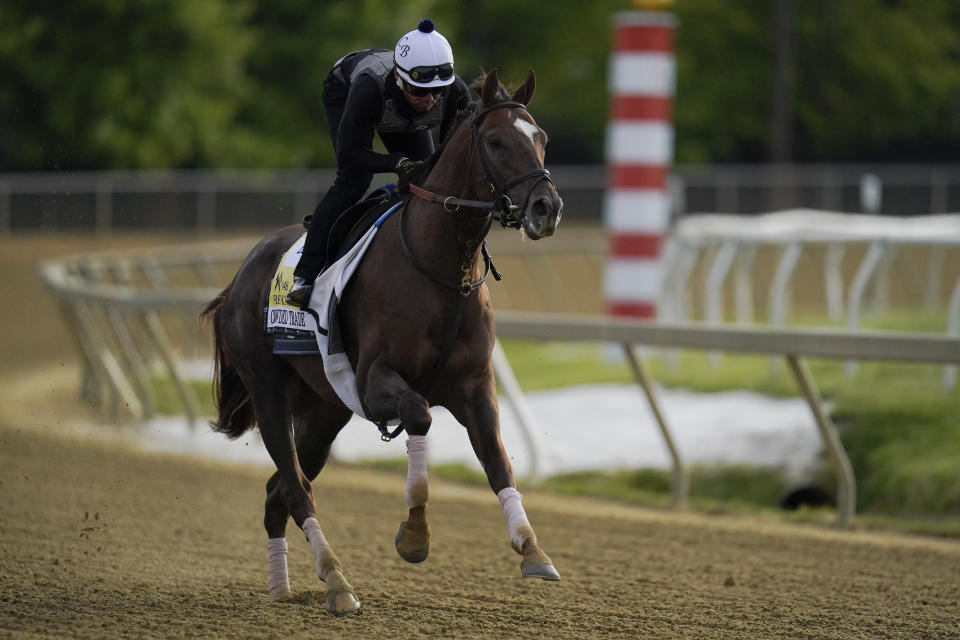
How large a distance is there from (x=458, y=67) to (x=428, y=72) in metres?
26.3

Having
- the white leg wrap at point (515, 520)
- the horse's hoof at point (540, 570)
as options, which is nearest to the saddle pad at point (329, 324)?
the white leg wrap at point (515, 520)

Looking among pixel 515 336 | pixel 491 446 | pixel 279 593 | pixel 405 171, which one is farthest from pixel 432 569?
pixel 515 336

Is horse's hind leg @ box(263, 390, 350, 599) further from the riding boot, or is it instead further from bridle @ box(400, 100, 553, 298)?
bridle @ box(400, 100, 553, 298)

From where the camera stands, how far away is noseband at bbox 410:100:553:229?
196 inches

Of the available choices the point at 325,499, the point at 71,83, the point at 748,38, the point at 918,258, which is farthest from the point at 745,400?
the point at 748,38

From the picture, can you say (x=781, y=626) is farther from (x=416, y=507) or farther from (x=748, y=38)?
(x=748, y=38)

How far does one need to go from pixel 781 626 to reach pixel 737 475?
164 inches

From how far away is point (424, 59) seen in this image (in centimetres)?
546

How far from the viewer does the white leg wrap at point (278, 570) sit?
5.84 meters

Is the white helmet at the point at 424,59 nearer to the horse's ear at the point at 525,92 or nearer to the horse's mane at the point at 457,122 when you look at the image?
the horse's mane at the point at 457,122

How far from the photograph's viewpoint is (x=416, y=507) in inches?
209

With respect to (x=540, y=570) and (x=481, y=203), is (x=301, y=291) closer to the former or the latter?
(x=481, y=203)

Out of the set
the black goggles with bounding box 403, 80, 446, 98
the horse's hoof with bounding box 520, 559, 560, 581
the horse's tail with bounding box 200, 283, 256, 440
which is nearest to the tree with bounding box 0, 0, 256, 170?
the horse's tail with bounding box 200, 283, 256, 440

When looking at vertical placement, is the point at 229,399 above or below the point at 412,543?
above
